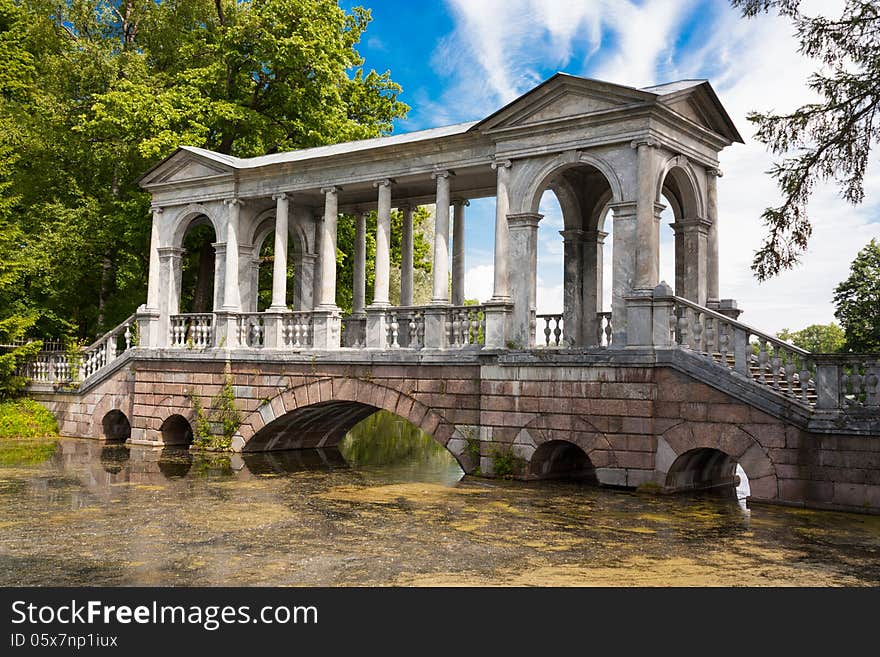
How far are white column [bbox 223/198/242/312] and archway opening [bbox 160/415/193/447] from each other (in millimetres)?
3006

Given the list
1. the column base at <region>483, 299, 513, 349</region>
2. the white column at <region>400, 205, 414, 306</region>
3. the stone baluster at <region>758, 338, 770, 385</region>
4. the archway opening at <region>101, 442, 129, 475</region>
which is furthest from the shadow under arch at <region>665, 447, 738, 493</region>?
the archway opening at <region>101, 442, 129, 475</region>

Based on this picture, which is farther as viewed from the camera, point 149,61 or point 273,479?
point 149,61

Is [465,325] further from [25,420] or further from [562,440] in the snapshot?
[25,420]

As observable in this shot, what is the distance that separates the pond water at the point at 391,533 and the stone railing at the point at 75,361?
20.0ft

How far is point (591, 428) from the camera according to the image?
1375 cm

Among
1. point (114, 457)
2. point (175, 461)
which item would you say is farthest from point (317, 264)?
point (114, 457)

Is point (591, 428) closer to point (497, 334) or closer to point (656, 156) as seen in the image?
point (497, 334)

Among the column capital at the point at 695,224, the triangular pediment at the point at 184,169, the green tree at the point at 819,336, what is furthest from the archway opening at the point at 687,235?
the green tree at the point at 819,336

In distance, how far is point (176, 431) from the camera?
2045 centimetres

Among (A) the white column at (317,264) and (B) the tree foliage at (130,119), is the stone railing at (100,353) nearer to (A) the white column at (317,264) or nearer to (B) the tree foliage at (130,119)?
(B) the tree foliage at (130,119)

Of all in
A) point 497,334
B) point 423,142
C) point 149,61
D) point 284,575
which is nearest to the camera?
point 284,575

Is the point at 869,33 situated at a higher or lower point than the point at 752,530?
higher

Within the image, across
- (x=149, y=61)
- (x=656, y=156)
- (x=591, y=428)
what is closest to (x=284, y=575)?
(x=591, y=428)

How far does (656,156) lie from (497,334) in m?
3.88
